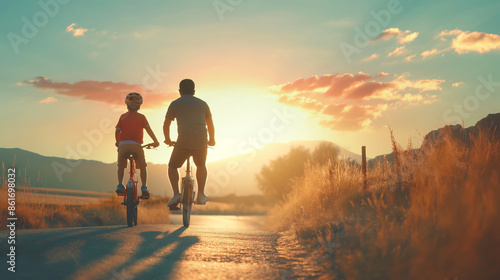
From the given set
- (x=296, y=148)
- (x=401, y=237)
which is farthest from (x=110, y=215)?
(x=296, y=148)

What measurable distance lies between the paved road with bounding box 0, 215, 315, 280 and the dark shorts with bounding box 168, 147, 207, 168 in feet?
6.22

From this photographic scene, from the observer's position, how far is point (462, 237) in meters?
4.06

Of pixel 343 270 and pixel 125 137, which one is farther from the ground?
pixel 125 137

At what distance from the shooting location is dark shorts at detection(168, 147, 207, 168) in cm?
828

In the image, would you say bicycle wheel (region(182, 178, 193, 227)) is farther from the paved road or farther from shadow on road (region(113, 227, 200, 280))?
the paved road

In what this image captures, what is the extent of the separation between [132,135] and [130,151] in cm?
32

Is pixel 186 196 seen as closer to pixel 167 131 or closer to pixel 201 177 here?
pixel 201 177

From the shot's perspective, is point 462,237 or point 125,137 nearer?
point 462,237

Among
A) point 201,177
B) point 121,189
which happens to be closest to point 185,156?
point 201,177

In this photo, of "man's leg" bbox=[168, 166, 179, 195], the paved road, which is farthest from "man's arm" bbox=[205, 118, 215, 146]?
the paved road

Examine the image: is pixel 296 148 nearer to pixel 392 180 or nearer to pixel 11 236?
pixel 392 180

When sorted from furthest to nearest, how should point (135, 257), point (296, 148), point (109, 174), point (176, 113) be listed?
point (109, 174), point (296, 148), point (176, 113), point (135, 257)

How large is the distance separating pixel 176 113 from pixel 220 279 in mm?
4570

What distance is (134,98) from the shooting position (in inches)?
340
